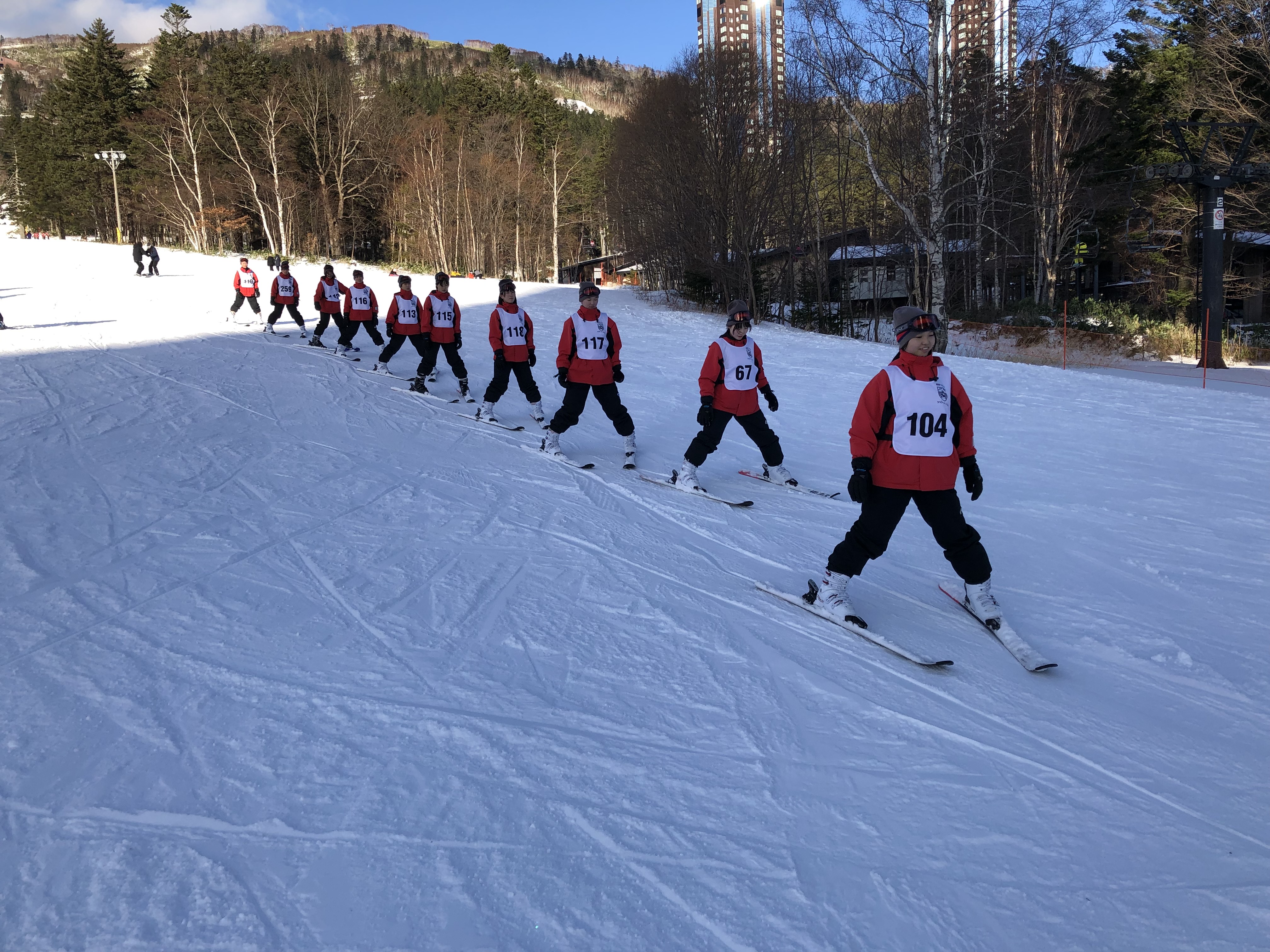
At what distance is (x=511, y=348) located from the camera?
9281mm

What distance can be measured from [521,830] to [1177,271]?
30.9 m

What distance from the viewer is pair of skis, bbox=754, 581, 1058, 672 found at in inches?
158

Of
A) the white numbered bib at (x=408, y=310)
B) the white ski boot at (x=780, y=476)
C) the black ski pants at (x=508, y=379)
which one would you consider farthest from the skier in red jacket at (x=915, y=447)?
the white numbered bib at (x=408, y=310)

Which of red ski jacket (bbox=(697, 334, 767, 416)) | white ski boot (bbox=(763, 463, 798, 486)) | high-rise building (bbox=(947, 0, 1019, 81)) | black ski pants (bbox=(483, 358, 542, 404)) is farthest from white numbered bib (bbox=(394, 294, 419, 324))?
high-rise building (bbox=(947, 0, 1019, 81))

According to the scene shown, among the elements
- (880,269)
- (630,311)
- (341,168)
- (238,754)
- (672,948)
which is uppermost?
(341,168)

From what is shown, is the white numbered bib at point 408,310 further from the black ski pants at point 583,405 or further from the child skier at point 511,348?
the black ski pants at point 583,405

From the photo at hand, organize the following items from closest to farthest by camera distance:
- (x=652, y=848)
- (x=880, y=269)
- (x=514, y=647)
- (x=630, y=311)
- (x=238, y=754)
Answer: (x=652, y=848)
(x=238, y=754)
(x=514, y=647)
(x=630, y=311)
(x=880, y=269)

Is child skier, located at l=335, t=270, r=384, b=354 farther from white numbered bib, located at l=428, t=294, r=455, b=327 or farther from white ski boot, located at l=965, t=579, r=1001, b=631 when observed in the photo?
white ski boot, located at l=965, t=579, r=1001, b=631

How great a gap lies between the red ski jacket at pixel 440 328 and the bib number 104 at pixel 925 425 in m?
8.32

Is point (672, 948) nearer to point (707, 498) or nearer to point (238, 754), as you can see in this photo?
point (238, 754)

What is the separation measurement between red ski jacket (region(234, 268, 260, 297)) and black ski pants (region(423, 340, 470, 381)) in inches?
330

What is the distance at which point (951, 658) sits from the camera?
4.16m

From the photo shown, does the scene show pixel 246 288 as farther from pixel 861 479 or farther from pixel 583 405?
pixel 861 479

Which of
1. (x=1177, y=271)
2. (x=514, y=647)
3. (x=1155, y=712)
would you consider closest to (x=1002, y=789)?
(x=1155, y=712)
